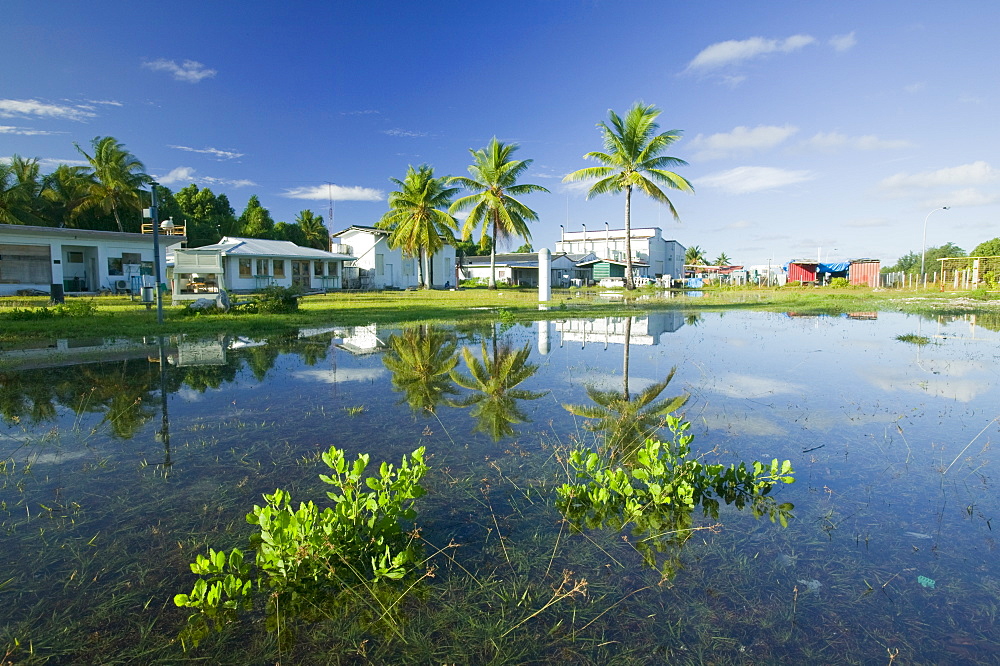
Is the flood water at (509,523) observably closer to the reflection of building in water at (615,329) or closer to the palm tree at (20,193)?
the reflection of building in water at (615,329)

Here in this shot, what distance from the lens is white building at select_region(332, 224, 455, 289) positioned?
4044 cm

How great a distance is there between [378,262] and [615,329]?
3046cm

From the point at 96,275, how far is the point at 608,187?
3042 cm

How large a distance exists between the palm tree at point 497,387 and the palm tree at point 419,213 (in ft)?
92.1

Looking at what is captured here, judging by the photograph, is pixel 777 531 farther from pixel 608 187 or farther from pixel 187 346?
pixel 608 187

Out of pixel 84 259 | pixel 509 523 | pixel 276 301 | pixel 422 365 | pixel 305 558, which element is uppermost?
pixel 84 259

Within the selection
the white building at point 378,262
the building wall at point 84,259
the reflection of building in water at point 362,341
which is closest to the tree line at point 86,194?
the building wall at point 84,259

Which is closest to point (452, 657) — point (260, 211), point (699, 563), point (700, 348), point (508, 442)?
point (699, 563)

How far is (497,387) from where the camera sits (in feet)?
22.2

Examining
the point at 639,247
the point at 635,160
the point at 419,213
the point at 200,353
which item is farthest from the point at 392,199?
the point at 639,247

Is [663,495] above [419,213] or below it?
below

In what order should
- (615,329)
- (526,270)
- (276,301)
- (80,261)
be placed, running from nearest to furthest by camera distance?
(615,329) → (276,301) → (80,261) → (526,270)

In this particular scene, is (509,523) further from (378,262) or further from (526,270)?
(526,270)

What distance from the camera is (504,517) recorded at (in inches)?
126
